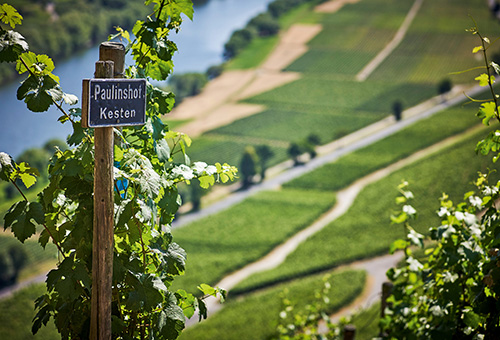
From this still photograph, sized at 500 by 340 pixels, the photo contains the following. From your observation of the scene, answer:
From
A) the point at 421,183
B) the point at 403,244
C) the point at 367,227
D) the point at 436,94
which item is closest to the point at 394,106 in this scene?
the point at 436,94

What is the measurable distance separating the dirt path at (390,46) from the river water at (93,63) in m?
5.38

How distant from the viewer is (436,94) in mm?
23172

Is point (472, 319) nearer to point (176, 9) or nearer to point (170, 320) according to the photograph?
point (170, 320)

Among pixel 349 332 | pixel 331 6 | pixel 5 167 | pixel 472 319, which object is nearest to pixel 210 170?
pixel 5 167

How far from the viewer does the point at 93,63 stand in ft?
52.3

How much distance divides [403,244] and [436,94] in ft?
71.2

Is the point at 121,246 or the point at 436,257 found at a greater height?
the point at 121,246

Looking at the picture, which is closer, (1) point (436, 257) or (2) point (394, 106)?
(1) point (436, 257)

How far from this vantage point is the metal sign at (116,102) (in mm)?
1689

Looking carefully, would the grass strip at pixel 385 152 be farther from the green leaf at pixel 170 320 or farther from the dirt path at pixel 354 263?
the green leaf at pixel 170 320

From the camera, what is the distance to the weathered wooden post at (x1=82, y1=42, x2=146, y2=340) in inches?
67.2

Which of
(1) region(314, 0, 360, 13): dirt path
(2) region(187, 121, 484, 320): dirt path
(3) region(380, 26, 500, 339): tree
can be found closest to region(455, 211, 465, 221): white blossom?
(3) region(380, 26, 500, 339): tree

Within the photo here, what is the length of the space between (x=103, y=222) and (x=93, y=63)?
49.3 feet

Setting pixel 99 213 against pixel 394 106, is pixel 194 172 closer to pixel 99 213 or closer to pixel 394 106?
pixel 99 213
